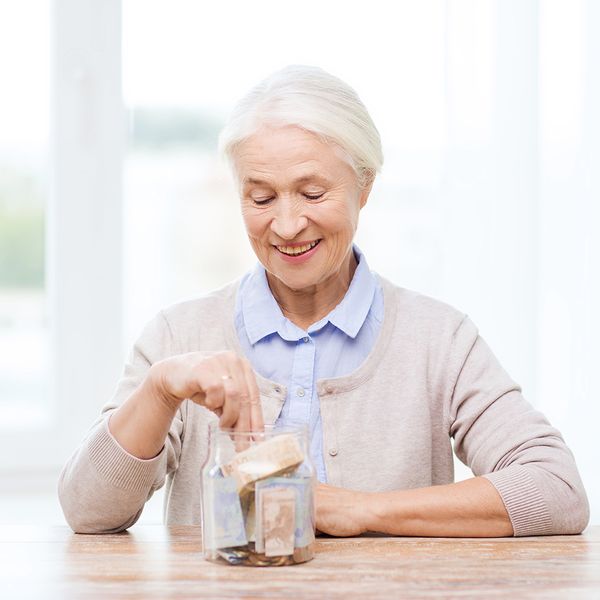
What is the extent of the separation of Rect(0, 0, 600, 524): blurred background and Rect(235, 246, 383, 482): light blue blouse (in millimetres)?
1063

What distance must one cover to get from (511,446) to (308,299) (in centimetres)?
46

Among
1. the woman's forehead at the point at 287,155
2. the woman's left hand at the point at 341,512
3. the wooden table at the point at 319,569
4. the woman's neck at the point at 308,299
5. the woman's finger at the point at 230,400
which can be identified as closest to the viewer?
the wooden table at the point at 319,569

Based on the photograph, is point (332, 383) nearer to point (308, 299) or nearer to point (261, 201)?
point (308, 299)

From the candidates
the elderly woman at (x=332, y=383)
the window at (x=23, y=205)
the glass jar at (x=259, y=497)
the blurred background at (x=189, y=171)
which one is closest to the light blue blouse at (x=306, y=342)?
the elderly woman at (x=332, y=383)

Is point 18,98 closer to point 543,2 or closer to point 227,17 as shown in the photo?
point 227,17

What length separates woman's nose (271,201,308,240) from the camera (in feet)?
5.37

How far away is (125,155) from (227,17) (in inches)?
20.1

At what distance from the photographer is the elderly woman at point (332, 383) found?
1484 mm

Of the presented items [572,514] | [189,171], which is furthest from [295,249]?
[189,171]

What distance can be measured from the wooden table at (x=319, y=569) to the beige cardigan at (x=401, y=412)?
0.14m

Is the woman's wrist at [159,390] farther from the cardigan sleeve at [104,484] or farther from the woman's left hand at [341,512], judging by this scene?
the woman's left hand at [341,512]

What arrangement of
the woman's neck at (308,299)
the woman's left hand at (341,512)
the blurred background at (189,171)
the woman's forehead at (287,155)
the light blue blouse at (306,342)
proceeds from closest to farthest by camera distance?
1. the woman's left hand at (341,512)
2. the woman's forehead at (287,155)
3. the light blue blouse at (306,342)
4. the woman's neck at (308,299)
5. the blurred background at (189,171)

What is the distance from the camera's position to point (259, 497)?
1.16m

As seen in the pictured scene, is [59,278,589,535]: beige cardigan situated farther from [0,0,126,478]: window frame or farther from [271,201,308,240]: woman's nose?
[0,0,126,478]: window frame
